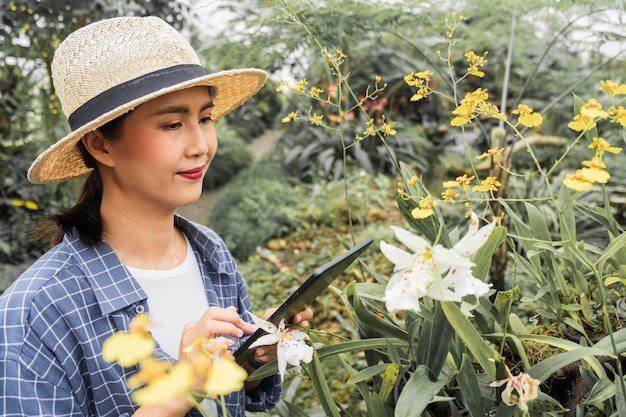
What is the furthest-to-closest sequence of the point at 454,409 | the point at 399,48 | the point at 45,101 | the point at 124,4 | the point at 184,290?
the point at 399,48 < the point at 45,101 < the point at 124,4 < the point at 184,290 < the point at 454,409

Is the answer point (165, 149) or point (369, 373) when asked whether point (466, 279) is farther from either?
point (165, 149)

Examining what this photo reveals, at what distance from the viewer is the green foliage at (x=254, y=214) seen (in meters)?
4.20

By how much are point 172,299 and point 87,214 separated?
25cm

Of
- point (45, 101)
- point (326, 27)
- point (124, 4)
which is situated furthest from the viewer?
point (45, 101)

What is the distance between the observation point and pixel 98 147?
1.17m

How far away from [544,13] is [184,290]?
2.14m

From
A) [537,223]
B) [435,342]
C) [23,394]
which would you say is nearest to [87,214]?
[23,394]

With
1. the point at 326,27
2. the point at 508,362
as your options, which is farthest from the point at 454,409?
the point at 326,27

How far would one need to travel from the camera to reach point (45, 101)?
11.3 feet

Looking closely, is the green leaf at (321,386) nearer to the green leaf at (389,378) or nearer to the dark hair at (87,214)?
the green leaf at (389,378)

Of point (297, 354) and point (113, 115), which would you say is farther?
point (113, 115)

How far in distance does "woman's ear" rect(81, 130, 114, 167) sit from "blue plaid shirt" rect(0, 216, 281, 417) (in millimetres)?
165

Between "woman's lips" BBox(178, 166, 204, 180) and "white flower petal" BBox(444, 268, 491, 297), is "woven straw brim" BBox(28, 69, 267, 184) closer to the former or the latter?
"woman's lips" BBox(178, 166, 204, 180)

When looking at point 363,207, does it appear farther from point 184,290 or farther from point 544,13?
point 184,290
